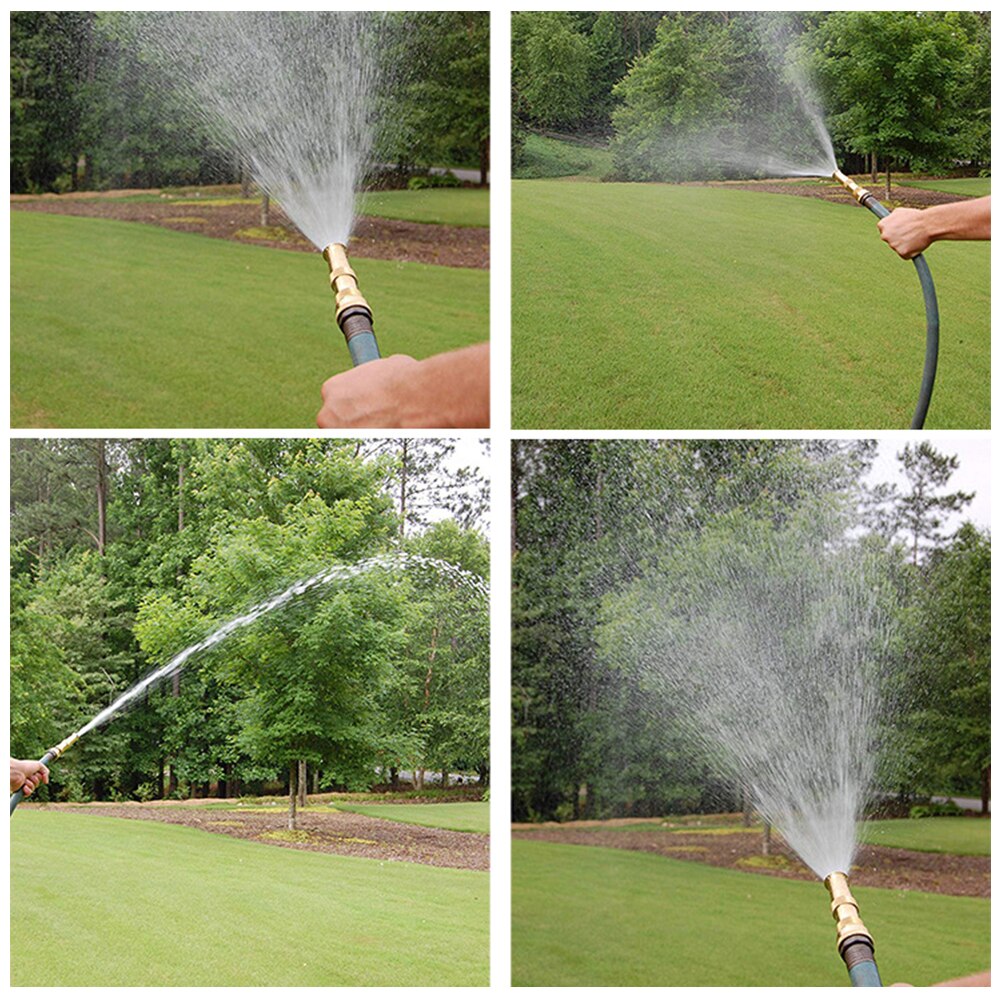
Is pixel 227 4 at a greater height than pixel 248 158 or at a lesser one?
greater

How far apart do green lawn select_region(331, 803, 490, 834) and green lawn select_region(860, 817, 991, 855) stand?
1.15 meters

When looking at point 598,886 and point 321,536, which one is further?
point 598,886

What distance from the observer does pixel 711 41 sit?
A: 287 cm

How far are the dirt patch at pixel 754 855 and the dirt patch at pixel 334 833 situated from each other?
0.74ft

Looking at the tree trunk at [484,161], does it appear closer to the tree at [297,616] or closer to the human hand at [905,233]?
the tree at [297,616]

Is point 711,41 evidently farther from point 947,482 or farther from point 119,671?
point 119,671

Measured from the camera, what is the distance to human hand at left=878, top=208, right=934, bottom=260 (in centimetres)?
264

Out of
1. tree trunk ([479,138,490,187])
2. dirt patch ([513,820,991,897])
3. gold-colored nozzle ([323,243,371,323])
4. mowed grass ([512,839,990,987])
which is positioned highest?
tree trunk ([479,138,490,187])

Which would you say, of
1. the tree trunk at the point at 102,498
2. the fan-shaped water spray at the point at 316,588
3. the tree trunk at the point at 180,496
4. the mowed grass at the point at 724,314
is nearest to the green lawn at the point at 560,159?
the mowed grass at the point at 724,314

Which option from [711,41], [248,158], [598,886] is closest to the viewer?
[711,41]

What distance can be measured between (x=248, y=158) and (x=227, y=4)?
68 centimetres

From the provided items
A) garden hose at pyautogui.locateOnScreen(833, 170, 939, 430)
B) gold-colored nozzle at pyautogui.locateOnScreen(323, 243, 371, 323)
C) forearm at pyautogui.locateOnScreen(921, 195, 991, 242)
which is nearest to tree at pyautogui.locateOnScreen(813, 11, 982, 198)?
forearm at pyautogui.locateOnScreen(921, 195, 991, 242)

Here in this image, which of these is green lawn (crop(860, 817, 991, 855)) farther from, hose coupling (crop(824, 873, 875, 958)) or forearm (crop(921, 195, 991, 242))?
forearm (crop(921, 195, 991, 242))

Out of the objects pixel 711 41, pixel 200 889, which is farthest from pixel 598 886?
pixel 711 41
